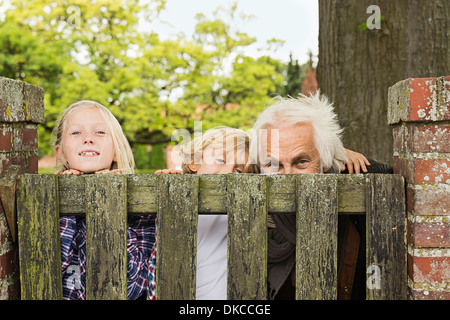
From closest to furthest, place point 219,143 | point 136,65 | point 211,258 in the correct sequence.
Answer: point 211,258 → point 219,143 → point 136,65

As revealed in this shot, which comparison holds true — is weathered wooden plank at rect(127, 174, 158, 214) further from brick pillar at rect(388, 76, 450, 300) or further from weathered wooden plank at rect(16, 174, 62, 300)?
brick pillar at rect(388, 76, 450, 300)

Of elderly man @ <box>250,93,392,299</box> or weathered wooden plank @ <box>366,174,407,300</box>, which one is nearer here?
weathered wooden plank @ <box>366,174,407,300</box>

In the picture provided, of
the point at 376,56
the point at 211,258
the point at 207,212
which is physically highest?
the point at 376,56

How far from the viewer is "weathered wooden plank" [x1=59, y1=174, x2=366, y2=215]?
161cm

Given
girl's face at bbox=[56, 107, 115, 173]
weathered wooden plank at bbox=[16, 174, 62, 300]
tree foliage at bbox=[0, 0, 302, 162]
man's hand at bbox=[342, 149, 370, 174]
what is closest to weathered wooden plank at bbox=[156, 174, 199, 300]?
weathered wooden plank at bbox=[16, 174, 62, 300]

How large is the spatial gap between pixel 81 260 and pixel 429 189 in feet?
4.78

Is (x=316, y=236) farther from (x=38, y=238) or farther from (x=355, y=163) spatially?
(x=38, y=238)

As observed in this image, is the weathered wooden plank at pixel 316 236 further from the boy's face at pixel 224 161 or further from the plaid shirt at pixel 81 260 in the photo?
the boy's face at pixel 224 161

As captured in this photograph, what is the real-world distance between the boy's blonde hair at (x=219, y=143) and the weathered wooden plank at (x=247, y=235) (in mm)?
769

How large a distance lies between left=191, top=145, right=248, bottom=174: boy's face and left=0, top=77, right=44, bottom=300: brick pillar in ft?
3.18

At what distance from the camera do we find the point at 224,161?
2.42 meters

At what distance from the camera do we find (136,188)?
5.33 ft

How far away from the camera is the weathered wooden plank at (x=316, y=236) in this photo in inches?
62.8

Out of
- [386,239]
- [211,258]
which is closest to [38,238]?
[211,258]
